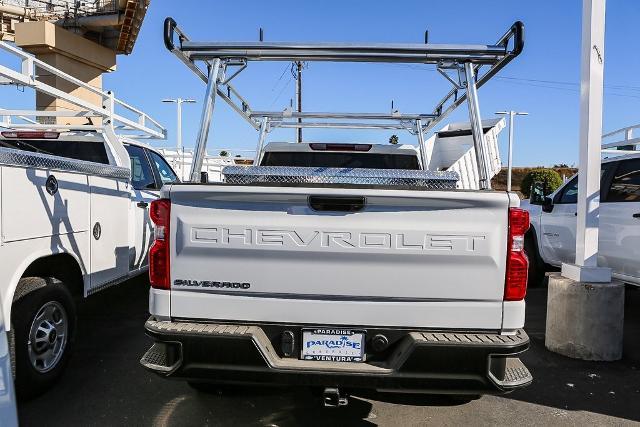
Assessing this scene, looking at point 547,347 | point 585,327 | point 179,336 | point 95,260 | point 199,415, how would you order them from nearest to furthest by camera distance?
point 179,336 → point 199,415 → point 95,260 → point 585,327 → point 547,347

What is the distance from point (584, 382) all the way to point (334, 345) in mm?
2675

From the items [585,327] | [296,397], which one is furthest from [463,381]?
[585,327]

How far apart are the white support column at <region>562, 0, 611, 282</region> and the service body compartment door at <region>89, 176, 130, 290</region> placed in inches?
174

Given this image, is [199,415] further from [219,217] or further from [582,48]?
[582,48]

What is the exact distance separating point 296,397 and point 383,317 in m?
1.42

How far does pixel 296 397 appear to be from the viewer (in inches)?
Result: 148

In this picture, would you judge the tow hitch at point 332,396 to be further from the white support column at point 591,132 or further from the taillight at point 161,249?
the white support column at point 591,132

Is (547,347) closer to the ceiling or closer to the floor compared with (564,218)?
closer to the floor

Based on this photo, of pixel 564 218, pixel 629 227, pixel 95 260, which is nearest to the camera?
pixel 95 260

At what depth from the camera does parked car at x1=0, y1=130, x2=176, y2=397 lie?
3.30 meters

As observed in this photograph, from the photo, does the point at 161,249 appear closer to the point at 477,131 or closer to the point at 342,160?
the point at 477,131

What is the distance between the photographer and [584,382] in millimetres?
4199

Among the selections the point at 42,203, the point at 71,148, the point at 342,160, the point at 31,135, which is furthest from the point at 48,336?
the point at 342,160

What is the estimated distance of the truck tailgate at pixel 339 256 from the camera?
2.66 metres
